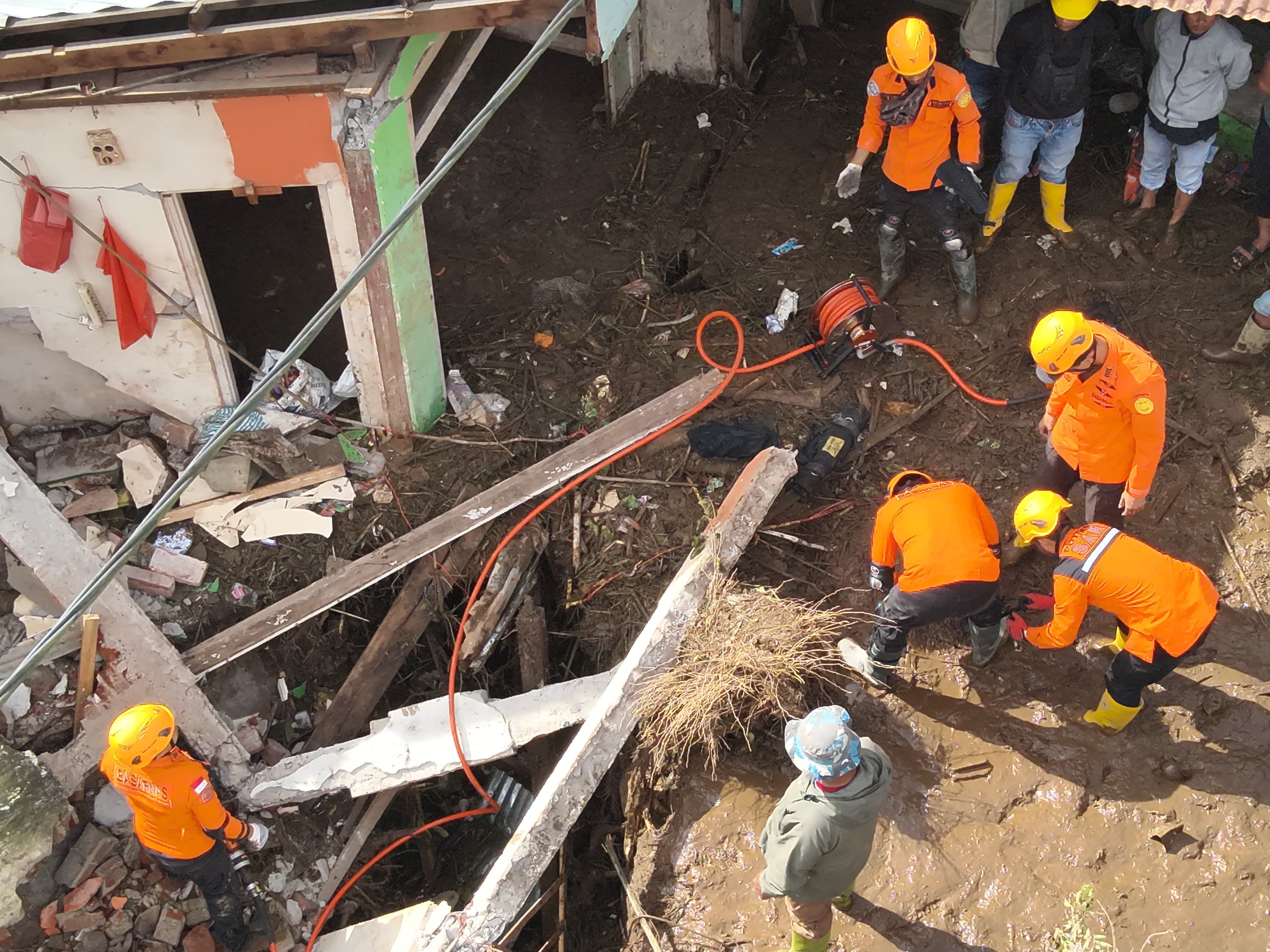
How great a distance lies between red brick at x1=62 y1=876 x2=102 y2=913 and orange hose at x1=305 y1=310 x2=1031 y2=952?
4.33 ft

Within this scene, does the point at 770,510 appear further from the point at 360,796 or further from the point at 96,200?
the point at 96,200

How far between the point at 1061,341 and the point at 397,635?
15.4 ft

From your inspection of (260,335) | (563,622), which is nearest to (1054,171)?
(563,622)

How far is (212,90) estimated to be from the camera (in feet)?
17.9

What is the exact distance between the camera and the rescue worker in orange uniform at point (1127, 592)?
16.9ft

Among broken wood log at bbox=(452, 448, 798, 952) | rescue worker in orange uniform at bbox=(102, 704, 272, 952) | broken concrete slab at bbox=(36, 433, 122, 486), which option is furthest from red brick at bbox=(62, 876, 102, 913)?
broken concrete slab at bbox=(36, 433, 122, 486)

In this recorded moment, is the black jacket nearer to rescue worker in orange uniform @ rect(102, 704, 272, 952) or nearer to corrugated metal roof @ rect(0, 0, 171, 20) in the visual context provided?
corrugated metal roof @ rect(0, 0, 171, 20)

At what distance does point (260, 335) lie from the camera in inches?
313

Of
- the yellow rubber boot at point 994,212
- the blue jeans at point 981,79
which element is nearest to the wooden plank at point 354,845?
the yellow rubber boot at point 994,212

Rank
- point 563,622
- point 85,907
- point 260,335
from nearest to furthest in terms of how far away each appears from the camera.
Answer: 1. point 85,907
2. point 563,622
3. point 260,335

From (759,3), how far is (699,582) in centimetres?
630

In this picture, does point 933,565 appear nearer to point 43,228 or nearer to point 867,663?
point 867,663

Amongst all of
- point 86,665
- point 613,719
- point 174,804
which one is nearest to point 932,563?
point 613,719

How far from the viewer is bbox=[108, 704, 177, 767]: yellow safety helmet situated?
17.0 feet
